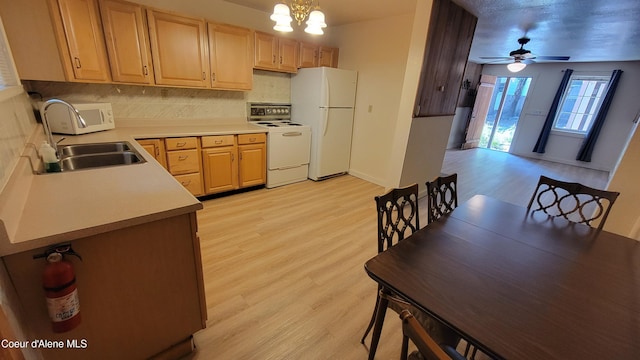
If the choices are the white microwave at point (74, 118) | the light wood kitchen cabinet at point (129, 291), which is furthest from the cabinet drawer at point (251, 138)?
the light wood kitchen cabinet at point (129, 291)

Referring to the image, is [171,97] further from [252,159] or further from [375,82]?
[375,82]

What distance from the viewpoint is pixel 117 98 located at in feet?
9.27

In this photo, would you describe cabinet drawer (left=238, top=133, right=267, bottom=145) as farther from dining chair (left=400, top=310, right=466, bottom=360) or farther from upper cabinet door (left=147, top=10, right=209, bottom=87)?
dining chair (left=400, top=310, right=466, bottom=360)

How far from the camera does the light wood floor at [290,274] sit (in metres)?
1.48

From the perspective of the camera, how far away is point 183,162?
2.89 metres

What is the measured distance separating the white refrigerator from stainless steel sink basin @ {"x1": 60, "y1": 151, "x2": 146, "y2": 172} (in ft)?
7.97

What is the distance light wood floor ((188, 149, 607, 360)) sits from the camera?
58.2 inches

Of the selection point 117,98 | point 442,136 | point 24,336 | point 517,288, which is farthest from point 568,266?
point 117,98

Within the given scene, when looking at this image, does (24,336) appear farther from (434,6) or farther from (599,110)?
(599,110)

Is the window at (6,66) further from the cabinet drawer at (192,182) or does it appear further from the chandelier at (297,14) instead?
the chandelier at (297,14)

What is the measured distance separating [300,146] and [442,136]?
2.07 meters

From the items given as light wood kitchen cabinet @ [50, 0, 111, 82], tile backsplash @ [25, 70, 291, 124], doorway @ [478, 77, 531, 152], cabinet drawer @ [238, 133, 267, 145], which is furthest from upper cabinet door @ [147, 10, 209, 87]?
doorway @ [478, 77, 531, 152]

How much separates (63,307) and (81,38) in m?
2.53

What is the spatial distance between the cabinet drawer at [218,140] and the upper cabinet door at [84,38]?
107 cm
